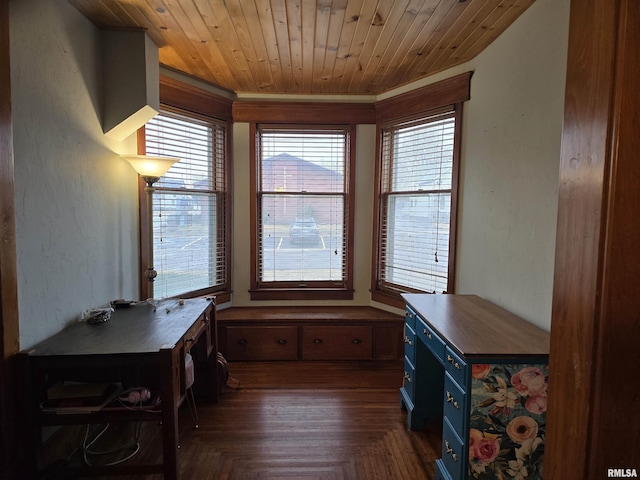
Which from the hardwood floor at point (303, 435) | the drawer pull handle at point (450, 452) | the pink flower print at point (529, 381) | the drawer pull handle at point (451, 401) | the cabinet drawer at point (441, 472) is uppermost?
the pink flower print at point (529, 381)

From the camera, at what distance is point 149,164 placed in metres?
2.39

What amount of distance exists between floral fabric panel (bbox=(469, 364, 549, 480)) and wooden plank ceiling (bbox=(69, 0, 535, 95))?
198 cm

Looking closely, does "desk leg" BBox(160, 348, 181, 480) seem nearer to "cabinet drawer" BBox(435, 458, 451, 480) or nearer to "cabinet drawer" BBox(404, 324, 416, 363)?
"cabinet drawer" BBox(435, 458, 451, 480)

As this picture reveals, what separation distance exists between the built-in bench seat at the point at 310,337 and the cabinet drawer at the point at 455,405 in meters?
1.67

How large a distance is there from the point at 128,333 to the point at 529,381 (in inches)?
78.2

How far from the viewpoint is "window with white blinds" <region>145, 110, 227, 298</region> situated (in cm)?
300

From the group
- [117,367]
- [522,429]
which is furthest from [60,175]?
[522,429]

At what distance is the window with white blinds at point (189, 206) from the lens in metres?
3.00

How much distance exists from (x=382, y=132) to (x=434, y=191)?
88 cm

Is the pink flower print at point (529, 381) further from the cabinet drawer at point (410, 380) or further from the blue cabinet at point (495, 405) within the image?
the cabinet drawer at point (410, 380)

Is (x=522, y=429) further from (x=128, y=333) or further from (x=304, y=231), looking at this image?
(x=304, y=231)

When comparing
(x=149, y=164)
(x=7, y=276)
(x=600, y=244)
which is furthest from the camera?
(x=149, y=164)

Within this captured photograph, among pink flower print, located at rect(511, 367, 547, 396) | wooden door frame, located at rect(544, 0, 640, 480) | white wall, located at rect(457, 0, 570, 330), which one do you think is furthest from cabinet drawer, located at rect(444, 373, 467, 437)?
wooden door frame, located at rect(544, 0, 640, 480)

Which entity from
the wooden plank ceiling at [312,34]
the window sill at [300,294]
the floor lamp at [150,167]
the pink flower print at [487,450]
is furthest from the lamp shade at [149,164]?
the pink flower print at [487,450]
